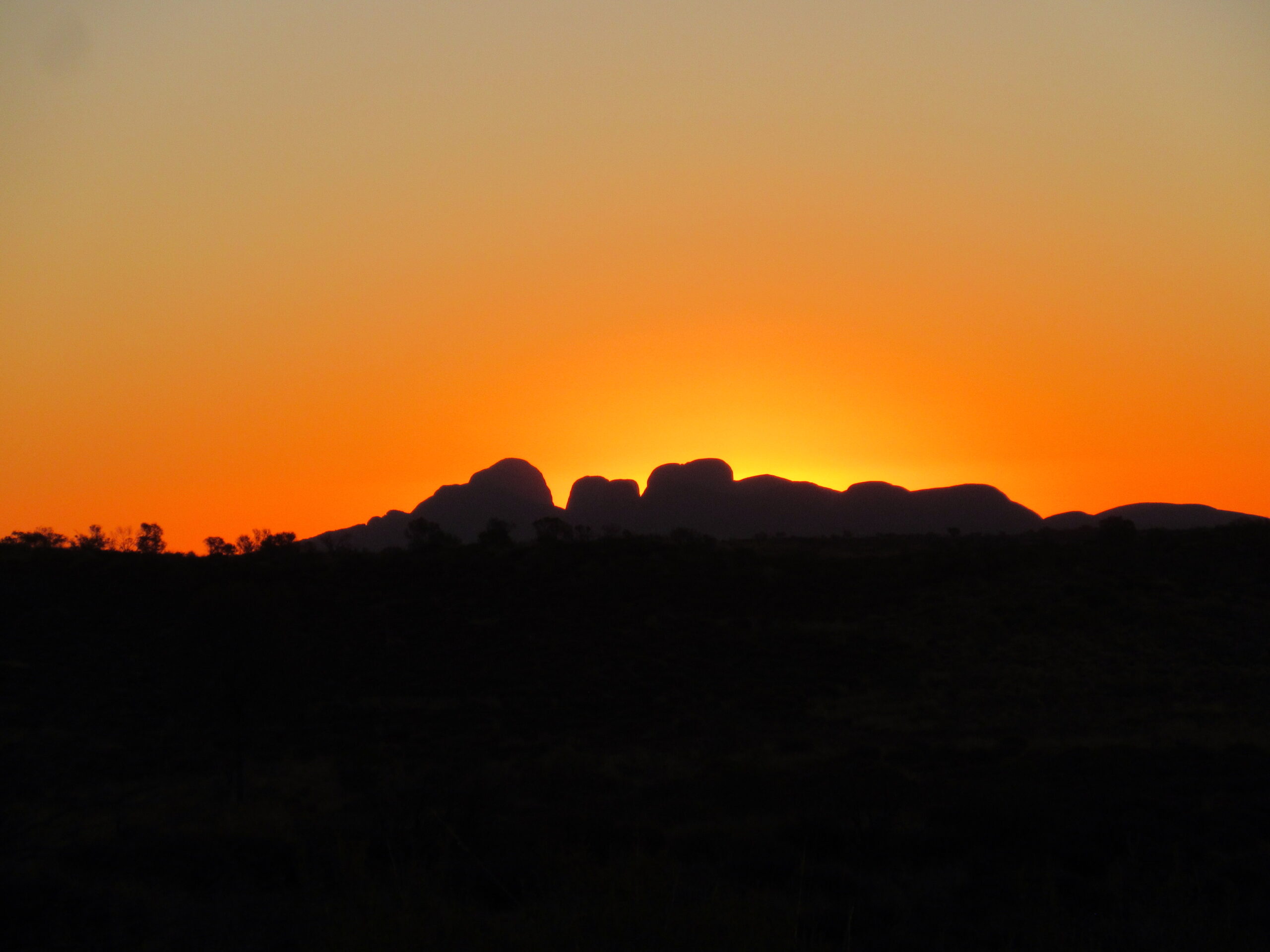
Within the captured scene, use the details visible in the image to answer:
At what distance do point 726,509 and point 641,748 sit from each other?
91477mm

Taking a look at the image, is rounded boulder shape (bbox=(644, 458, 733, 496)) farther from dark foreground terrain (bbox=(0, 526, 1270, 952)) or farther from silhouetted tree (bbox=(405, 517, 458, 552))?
dark foreground terrain (bbox=(0, 526, 1270, 952))

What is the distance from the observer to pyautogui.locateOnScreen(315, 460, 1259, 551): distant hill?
10825 cm

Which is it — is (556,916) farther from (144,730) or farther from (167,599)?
(167,599)

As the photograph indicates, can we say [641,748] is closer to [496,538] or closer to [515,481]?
[496,538]

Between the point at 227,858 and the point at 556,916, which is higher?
the point at 556,916

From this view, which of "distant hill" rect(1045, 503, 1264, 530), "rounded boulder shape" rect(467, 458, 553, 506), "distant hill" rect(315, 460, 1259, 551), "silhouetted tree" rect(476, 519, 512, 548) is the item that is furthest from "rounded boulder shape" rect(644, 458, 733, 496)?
"silhouetted tree" rect(476, 519, 512, 548)

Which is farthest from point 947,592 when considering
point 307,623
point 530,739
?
point 307,623

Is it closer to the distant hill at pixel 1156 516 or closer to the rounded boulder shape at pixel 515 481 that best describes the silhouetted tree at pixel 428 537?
the rounded boulder shape at pixel 515 481

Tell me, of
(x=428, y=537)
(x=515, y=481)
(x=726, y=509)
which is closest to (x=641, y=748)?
(x=428, y=537)

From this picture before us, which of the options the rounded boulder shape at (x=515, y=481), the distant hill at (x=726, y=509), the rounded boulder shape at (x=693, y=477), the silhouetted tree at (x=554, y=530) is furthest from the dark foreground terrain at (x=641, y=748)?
the rounded boulder shape at (x=515, y=481)

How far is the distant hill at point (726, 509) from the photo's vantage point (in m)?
108

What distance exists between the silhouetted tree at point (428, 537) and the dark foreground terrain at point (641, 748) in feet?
10.8

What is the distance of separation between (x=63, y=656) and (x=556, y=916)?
30304mm

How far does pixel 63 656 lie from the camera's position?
103 feet
